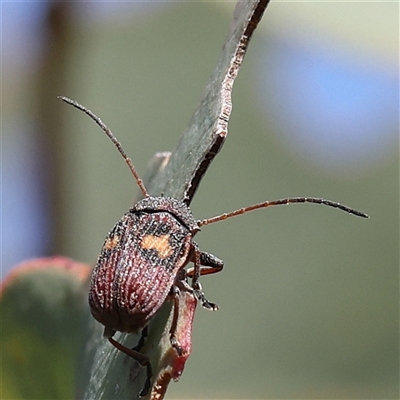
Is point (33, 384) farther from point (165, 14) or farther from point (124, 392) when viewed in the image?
point (165, 14)

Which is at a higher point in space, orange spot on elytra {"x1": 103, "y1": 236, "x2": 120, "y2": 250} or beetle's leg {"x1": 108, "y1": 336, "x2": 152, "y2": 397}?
orange spot on elytra {"x1": 103, "y1": 236, "x2": 120, "y2": 250}

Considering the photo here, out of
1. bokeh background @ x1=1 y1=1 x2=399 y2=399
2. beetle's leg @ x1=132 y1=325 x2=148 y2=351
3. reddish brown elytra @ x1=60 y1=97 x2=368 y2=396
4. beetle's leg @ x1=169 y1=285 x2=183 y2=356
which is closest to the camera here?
beetle's leg @ x1=169 y1=285 x2=183 y2=356

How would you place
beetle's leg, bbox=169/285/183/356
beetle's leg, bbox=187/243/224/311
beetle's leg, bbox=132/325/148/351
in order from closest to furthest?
beetle's leg, bbox=169/285/183/356 < beetle's leg, bbox=132/325/148/351 < beetle's leg, bbox=187/243/224/311

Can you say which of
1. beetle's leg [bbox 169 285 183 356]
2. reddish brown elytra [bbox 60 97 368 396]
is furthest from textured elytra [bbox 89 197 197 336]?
beetle's leg [bbox 169 285 183 356]

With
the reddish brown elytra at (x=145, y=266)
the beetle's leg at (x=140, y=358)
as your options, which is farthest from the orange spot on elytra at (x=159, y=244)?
the beetle's leg at (x=140, y=358)

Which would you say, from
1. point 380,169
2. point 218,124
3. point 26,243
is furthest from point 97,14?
point 218,124

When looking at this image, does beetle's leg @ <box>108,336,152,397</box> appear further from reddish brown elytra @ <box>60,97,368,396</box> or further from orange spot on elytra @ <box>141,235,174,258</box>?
orange spot on elytra @ <box>141,235,174,258</box>

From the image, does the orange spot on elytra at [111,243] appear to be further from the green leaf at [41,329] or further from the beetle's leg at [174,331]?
the beetle's leg at [174,331]

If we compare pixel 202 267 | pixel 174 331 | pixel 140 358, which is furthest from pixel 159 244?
pixel 174 331
